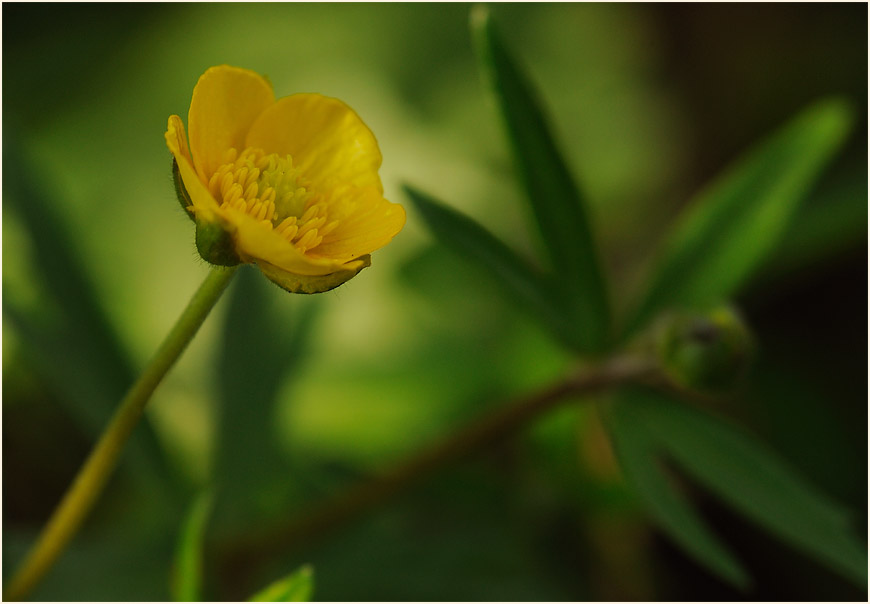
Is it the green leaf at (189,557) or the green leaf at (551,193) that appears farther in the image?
the green leaf at (551,193)

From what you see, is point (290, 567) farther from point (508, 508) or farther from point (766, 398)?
point (766, 398)

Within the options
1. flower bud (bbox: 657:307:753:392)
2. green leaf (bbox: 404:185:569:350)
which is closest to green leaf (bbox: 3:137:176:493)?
green leaf (bbox: 404:185:569:350)

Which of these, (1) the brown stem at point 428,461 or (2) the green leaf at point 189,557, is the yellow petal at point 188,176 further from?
(1) the brown stem at point 428,461

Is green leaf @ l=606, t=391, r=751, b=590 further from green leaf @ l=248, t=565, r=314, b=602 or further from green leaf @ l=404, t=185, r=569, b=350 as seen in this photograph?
green leaf @ l=248, t=565, r=314, b=602

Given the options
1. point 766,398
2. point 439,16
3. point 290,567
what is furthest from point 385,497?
point 439,16

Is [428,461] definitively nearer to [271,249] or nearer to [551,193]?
[551,193]

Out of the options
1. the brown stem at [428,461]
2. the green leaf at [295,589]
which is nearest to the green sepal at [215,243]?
the green leaf at [295,589]
